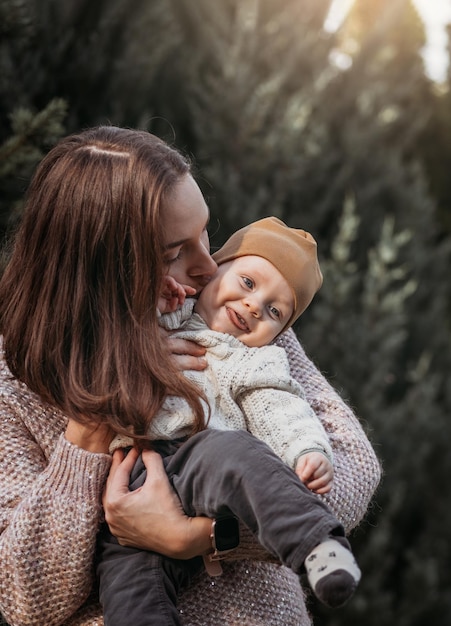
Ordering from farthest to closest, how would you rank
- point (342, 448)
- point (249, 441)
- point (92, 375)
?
point (342, 448), point (92, 375), point (249, 441)

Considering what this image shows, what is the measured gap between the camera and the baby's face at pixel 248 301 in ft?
6.95

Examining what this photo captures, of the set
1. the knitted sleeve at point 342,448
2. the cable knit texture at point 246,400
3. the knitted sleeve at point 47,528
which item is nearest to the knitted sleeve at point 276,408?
the cable knit texture at point 246,400

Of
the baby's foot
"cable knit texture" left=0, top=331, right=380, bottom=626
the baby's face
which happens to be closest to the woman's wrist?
"cable knit texture" left=0, top=331, right=380, bottom=626

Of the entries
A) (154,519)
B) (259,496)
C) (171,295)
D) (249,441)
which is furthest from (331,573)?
(171,295)

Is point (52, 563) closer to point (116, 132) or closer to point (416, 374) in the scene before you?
point (116, 132)

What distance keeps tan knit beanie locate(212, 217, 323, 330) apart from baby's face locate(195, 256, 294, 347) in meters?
0.02

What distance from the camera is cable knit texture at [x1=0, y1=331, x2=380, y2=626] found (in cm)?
188

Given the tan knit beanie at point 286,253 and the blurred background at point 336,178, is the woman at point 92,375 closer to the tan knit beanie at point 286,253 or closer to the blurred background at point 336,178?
the tan knit beanie at point 286,253

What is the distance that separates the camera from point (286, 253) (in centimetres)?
219

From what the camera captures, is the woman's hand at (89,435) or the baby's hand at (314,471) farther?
the woman's hand at (89,435)

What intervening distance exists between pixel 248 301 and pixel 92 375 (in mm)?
399

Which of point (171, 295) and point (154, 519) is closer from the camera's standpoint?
point (154, 519)

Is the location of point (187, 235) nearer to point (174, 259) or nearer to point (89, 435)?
point (174, 259)

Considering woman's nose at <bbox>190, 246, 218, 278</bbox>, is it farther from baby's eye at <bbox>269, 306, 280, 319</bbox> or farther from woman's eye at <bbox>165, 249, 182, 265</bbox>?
baby's eye at <bbox>269, 306, 280, 319</bbox>
